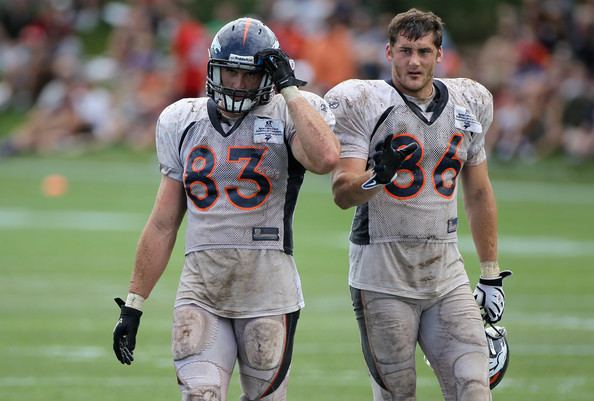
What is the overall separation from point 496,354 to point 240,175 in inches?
62.3

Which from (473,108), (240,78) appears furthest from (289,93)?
(473,108)

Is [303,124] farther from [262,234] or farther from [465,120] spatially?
[465,120]

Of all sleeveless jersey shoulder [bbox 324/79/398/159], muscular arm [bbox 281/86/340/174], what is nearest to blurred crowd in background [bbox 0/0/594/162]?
sleeveless jersey shoulder [bbox 324/79/398/159]

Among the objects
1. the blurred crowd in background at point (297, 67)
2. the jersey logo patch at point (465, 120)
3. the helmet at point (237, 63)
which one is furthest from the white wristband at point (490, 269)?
the blurred crowd in background at point (297, 67)

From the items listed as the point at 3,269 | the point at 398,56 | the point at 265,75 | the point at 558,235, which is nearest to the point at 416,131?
the point at 398,56

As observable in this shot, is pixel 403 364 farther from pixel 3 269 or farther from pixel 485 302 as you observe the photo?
pixel 3 269

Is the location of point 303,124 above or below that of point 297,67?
below

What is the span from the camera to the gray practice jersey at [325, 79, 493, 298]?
588 cm

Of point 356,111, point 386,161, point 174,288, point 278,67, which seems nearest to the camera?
point 386,161

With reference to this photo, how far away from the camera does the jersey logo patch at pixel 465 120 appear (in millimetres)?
5953

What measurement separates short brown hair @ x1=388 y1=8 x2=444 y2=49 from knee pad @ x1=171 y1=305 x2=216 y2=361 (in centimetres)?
154

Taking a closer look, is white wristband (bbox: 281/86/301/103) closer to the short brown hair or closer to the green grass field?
the short brown hair

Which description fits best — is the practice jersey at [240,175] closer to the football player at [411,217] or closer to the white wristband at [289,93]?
the white wristband at [289,93]

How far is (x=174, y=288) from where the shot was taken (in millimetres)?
12234
